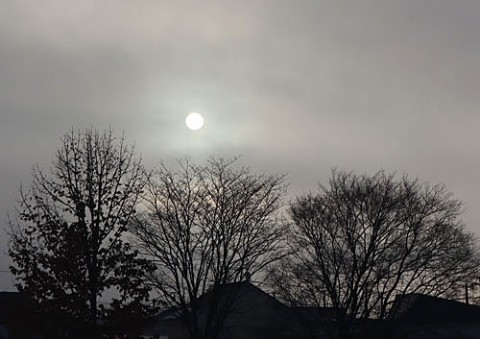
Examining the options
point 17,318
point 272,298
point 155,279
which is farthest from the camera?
point 272,298

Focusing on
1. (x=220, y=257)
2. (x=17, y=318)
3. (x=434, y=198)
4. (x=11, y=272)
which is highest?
(x=434, y=198)

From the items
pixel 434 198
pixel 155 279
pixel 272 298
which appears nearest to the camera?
pixel 155 279

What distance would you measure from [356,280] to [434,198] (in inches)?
267

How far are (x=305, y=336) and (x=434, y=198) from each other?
1368cm

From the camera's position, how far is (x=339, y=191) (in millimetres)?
43531

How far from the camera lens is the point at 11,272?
19188mm

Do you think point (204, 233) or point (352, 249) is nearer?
point (204, 233)

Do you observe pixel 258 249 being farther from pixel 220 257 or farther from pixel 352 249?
pixel 352 249

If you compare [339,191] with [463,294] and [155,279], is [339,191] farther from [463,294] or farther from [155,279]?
[155,279]

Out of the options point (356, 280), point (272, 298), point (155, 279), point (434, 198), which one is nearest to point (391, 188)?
point (434, 198)

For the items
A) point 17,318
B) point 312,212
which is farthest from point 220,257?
point 17,318

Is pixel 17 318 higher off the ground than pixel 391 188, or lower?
lower

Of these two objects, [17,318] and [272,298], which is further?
[272,298]

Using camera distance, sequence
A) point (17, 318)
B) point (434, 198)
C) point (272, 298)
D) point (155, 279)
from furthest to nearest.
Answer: point (272, 298) < point (434, 198) < point (155, 279) < point (17, 318)
